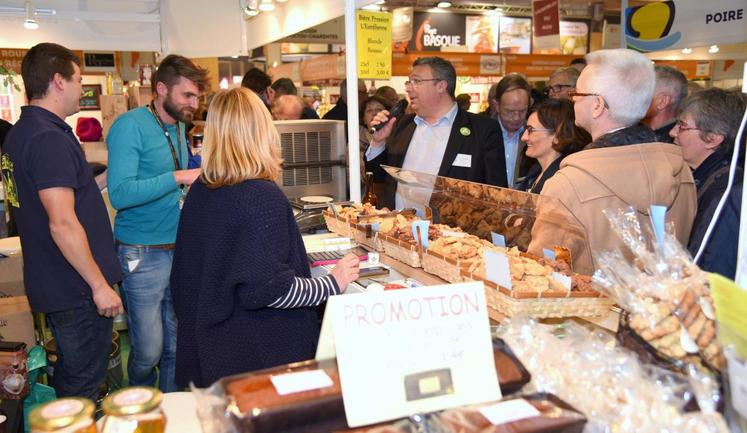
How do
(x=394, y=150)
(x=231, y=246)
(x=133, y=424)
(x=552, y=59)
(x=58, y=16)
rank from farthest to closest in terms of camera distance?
(x=552, y=59) < (x=58, y=16) < (x=394, y=150) < (x=231, y=246) < (x=133, y=424)

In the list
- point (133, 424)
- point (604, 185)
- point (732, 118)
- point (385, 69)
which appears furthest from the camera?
point (385, 69)

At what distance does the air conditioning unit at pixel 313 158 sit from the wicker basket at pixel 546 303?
2.16 meters

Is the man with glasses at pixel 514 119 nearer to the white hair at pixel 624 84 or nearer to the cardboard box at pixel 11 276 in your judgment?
the white hair at pixel 624 84

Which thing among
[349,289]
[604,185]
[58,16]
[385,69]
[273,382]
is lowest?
[349,289]

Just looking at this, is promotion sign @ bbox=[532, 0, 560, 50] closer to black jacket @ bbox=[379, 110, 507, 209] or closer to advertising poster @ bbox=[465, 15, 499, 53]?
advertising poster @ bbox=[465, 15, 499, 53]

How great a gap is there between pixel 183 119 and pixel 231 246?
1525 millimetres

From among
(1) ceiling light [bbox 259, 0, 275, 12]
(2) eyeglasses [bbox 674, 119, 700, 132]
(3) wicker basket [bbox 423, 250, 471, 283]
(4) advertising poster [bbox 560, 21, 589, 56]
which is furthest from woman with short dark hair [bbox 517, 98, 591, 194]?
(4) advertising poster [bbox 560, 21, 589, 56]

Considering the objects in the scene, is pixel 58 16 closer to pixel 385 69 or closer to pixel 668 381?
pixel 385 69

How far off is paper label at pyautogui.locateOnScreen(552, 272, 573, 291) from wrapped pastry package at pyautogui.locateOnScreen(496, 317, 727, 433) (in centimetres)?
58

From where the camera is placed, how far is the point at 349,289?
2312mm

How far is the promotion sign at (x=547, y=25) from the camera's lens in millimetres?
7176

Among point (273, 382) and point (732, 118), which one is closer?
point (273, 382)

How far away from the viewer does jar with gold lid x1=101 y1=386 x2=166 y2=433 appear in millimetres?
1021

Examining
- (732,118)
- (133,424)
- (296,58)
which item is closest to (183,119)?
→ (133,424)
